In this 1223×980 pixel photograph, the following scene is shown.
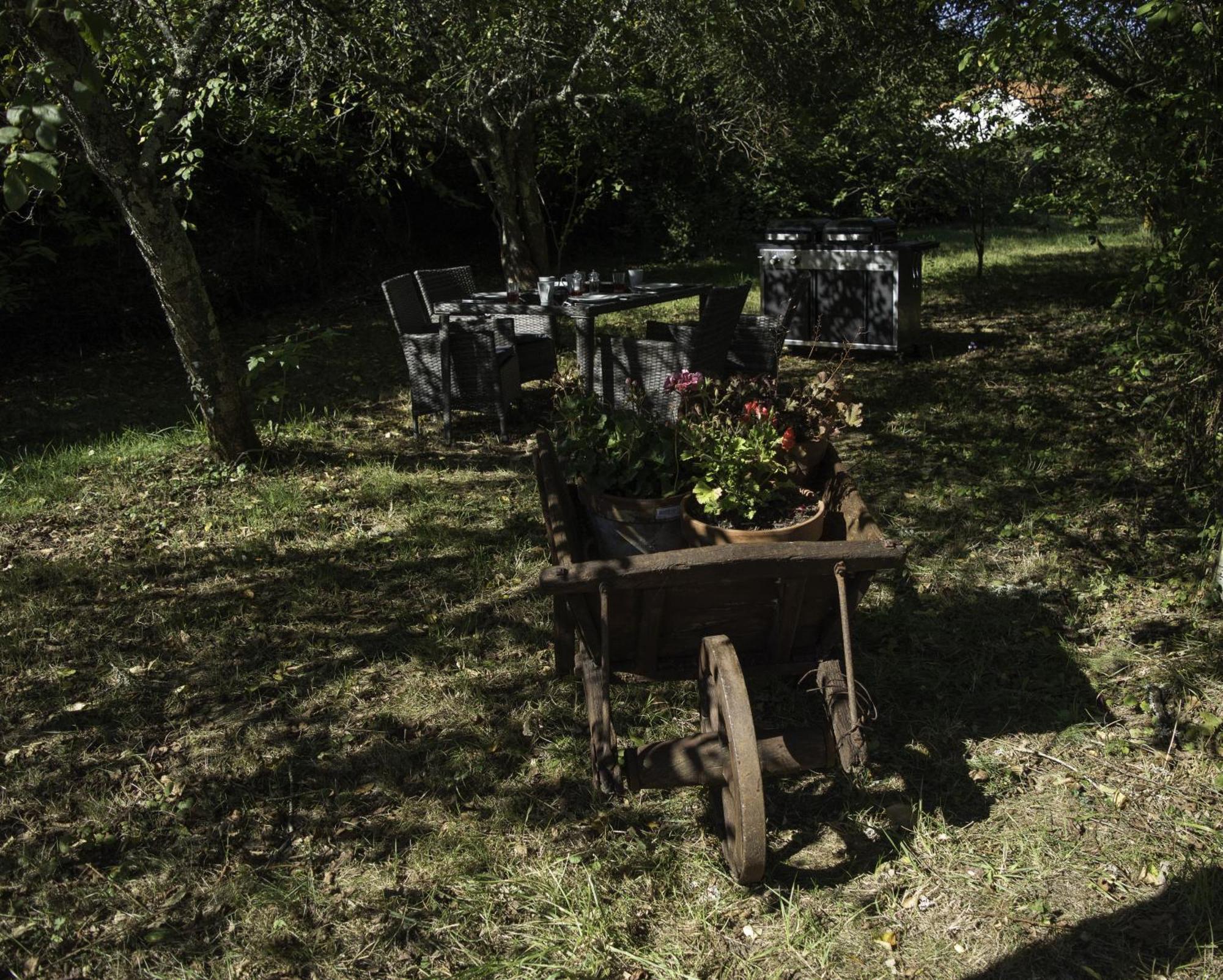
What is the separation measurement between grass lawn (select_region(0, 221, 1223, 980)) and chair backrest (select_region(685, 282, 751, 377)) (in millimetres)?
1163

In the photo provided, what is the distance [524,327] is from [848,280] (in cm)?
287

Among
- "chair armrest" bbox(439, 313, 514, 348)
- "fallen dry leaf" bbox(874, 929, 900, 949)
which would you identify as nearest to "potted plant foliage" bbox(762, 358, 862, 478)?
"fallen dry leaf" bbox(874, 929, 900, 949)

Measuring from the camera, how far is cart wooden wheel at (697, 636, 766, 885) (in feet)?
7.95

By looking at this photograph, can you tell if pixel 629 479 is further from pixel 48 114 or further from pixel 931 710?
pixel 48 114

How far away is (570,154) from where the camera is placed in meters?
10.7

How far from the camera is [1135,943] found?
8.26ft

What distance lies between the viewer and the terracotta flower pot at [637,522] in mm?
3068

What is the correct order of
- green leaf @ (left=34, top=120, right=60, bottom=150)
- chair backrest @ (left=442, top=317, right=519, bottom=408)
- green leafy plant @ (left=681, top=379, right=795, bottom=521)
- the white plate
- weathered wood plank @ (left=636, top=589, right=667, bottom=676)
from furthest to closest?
the white plate, chair backrest @ (left=442, top=317, right=519, bottom=408), green leafy plant @ (left=681, top=379, right=795, bottom=521), weathered wood plank @ (left=636, top=589, right=667, bottom=676), green leaf @ (left=34, top=120, right=60, bottom=150)

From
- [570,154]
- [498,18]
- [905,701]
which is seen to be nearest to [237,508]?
[905,701]

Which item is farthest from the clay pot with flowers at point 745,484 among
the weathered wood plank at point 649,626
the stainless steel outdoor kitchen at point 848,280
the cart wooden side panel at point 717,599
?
the stainless steel outdoor kitchen at point 848,280

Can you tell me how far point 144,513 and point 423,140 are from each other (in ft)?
18.5

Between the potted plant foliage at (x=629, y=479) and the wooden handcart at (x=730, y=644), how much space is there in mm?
219

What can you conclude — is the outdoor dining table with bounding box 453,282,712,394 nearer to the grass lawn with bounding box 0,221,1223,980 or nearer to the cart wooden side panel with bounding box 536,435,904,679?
→ the grass lawn with bounding box 0,221,1223,980

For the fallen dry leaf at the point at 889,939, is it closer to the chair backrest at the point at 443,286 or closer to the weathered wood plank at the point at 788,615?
the weathered wood plank at the point at 788,615
